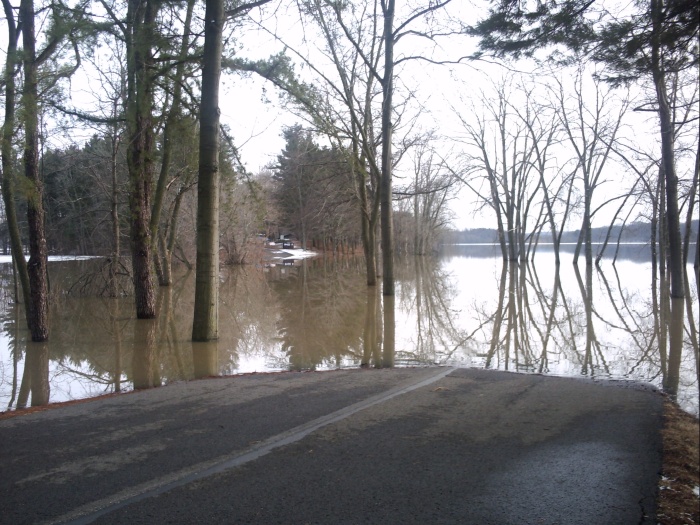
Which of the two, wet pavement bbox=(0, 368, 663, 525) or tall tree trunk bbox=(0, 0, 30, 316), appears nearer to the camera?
wet pavement bbox=(0, 368, 663, 525)

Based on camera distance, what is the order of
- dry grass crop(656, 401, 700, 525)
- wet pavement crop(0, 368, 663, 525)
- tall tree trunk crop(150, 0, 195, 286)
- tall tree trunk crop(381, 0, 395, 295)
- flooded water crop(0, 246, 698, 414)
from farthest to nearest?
tall tree trunk crop(381, 0, 395, 295) < tall tree trunk crop(150, 0, 195, 286) < flooded water crop(0, 246, 698, 414) < wet pavement crop(0, 368, 663, 525) < dry grass crop(656, 401, 700, 525)

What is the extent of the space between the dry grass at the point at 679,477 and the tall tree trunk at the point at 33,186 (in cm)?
994

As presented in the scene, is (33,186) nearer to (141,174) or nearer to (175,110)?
(175,110)

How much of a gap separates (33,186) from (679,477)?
1026cm

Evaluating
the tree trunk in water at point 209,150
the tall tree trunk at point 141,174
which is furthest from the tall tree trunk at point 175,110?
the tree trunk in water at point 209,150

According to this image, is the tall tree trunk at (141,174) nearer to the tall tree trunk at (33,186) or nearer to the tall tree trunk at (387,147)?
the tall tree trunk at (33,186)

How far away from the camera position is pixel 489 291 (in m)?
23.0

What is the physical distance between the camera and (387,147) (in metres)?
18.2

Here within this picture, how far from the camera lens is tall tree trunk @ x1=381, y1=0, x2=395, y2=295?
16938 millimetres

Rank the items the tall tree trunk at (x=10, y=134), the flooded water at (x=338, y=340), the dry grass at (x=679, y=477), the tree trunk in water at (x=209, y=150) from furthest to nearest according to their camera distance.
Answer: the tree trunk in water at (x=209, y=150) → the tall tree trunk at (x=10, y=134) → the flooded water at (x=338, y=340) → the dry grass at (x=679, y=477)

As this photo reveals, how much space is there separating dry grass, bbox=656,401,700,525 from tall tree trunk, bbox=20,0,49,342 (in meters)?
9.94

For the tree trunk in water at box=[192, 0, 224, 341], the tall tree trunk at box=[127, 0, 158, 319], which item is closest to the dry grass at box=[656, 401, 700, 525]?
the tree trunk in water at box=[192, 0, 224, 341]

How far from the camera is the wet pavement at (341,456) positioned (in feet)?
11.1

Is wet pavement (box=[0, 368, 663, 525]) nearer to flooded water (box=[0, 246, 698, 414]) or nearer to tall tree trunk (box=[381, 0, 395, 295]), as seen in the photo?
flooded water (box=[0, 246, 698, 414])
